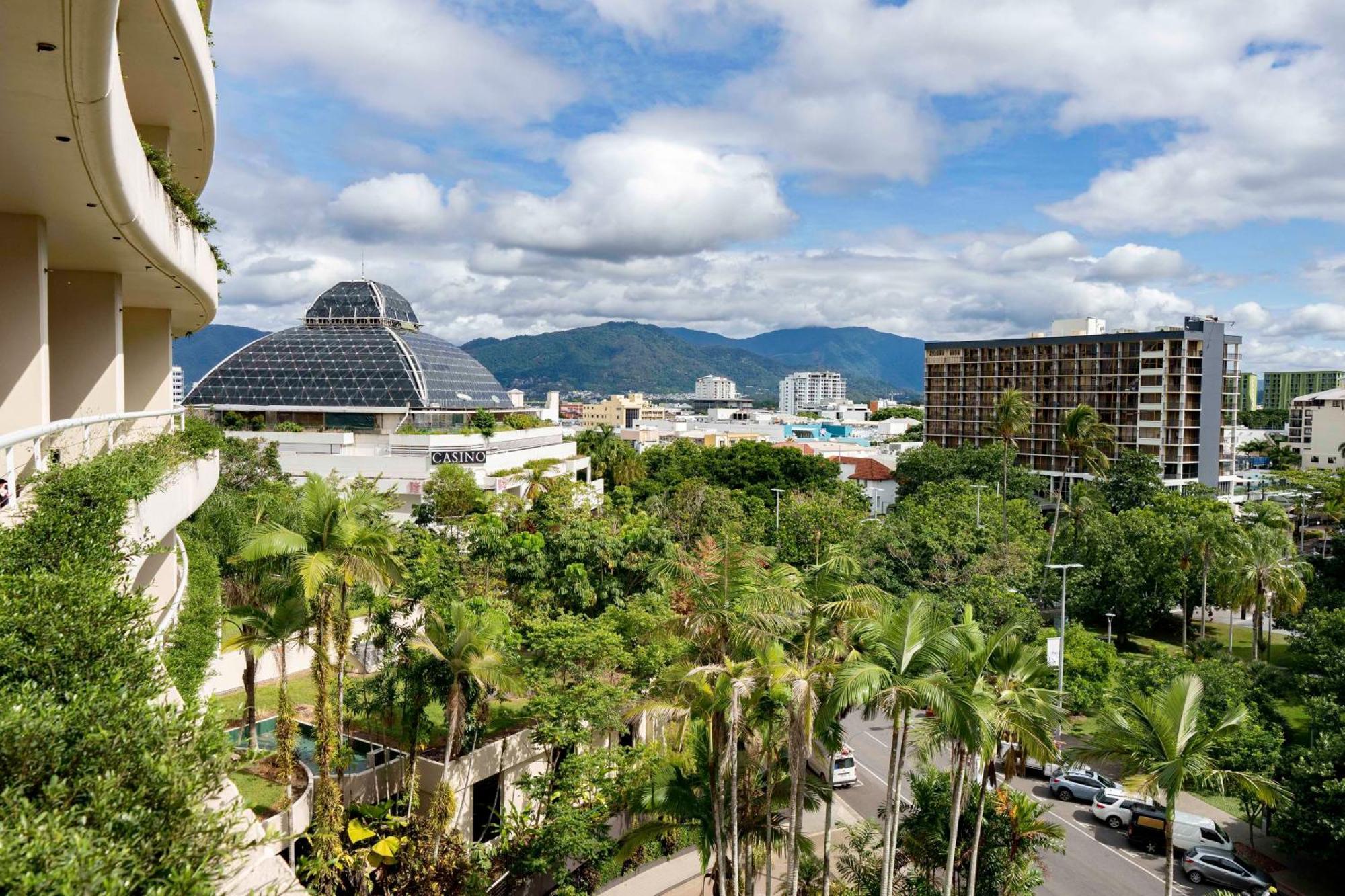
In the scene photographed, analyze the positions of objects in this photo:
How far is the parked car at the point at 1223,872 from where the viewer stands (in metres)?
22.6

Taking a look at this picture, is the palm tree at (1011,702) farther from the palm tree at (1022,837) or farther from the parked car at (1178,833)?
the parked car at (1178,833)

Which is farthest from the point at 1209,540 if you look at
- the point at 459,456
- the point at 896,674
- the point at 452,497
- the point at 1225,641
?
the point at 459,456

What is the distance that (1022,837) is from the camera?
17.6 metres

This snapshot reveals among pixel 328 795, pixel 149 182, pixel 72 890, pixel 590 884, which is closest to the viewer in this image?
pixel 72 890

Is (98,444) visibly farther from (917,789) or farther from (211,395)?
(211,395)

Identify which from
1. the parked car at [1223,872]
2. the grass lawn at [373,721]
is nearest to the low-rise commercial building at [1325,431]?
the parked car at [1223,872]

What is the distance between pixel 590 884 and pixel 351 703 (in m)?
7.98

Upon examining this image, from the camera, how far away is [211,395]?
58.5 metres

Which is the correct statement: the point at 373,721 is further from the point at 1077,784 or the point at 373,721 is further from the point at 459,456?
the point at 459,456

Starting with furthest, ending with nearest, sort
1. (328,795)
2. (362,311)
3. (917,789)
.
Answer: (362,311)
(917,789)
(328,795)

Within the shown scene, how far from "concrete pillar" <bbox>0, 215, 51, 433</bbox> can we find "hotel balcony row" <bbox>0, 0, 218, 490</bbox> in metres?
0.01

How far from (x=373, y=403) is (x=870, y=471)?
50899 millimetres

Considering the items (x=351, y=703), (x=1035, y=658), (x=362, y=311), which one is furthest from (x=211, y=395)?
(x=1035, y=658)

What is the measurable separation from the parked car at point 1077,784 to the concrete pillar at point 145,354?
30.1 m
